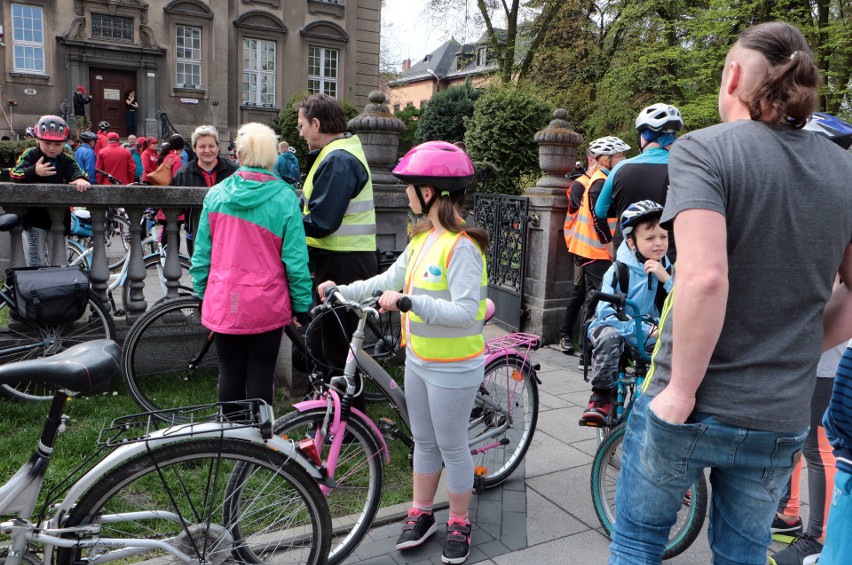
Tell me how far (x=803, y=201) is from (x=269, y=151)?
2.57 meters

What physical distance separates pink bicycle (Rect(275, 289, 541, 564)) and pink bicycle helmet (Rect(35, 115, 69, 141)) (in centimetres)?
381

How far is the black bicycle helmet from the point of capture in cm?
332

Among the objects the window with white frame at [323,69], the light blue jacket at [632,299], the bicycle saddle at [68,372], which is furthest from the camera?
the window with white frame at [323,69]

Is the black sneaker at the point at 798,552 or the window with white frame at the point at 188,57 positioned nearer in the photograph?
the black sneaker at the point at 798,552

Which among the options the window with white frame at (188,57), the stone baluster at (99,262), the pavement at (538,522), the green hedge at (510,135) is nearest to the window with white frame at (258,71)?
the window with white frame at (188,57)

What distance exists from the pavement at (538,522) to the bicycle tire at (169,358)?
1.99 meters

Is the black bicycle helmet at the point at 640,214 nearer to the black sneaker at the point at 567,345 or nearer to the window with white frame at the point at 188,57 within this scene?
the black sneaker at the point at 567,345

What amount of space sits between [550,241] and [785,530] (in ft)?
13.8

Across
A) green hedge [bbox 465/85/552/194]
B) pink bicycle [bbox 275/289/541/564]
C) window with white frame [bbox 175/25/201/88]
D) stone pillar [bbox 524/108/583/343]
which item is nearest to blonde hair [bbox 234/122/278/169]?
pink bicycle [bbox 275/289/541/564]

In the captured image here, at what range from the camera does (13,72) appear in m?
23.7

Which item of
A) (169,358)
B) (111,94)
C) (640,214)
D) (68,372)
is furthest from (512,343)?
(111,94)

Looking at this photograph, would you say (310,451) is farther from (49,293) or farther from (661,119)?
(661,119)

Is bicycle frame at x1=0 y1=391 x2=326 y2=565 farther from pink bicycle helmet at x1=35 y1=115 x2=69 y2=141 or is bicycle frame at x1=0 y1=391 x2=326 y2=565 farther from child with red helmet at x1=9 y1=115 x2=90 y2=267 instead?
pink bicycle helmet at x1=35 y1=115 x2=69 y2=141

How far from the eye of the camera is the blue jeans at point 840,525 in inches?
67.9
